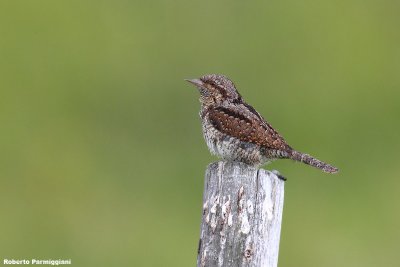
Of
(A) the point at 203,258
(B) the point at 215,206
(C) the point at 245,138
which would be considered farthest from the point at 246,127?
(A) the point at 203,258

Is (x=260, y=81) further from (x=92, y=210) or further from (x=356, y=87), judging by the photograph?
(x=92, y=210)

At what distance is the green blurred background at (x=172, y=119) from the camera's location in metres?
13.0

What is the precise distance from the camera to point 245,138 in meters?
7.25

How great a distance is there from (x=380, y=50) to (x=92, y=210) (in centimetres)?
788

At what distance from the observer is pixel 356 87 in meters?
17.5

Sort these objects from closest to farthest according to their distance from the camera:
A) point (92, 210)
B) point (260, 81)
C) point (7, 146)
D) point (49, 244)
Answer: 1. point (49, 244)
2. point (92, 210)
3. point (7, 146)
4. point (260, 81)

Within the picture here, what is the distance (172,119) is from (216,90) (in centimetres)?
637

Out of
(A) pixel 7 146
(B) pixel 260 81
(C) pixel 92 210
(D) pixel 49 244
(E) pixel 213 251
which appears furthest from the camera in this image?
(B) pixel 260 81

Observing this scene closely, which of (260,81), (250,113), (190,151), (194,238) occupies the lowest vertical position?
(250,113)

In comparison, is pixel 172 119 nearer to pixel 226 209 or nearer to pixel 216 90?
pixel 216 90

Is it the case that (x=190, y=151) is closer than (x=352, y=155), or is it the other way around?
(x=190, y=151)

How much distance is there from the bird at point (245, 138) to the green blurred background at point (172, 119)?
4846 mm

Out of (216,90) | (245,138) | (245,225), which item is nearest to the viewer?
(245,225)

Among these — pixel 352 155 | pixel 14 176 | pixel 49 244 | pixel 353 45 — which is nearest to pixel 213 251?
pixel 49 244
